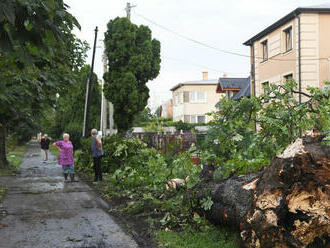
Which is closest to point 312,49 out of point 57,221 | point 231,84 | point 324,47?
point 324,47

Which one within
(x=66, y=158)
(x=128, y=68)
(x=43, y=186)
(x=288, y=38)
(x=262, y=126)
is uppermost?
(x=288, y=38)

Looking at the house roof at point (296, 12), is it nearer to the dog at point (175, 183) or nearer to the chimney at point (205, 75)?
the dog at point (175, 183)

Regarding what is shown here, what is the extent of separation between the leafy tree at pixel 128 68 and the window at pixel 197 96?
25592mm

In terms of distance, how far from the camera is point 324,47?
2023cm

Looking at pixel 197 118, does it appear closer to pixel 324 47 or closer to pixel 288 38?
pixel 288 38

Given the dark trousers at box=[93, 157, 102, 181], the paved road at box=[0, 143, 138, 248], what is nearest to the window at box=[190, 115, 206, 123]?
the dark trousers at box=[93, 157, 102, 181]

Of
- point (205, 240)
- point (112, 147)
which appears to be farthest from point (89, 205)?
point (112, 147)

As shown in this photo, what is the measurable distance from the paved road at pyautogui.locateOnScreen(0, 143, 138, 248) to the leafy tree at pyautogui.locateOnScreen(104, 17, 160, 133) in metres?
14.9

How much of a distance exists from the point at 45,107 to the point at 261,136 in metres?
9.58

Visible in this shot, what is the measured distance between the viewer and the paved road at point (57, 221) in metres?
5.80

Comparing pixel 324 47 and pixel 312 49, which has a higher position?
pixel 324 47

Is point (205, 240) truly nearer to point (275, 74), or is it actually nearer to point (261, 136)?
point (261, 136)

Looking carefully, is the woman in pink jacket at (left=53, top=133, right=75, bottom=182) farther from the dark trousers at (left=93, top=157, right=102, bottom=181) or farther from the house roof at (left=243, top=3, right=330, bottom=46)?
the house roof at (left=243, top=3, right=330, bottom=46)

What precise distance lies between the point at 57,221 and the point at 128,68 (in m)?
19.8
